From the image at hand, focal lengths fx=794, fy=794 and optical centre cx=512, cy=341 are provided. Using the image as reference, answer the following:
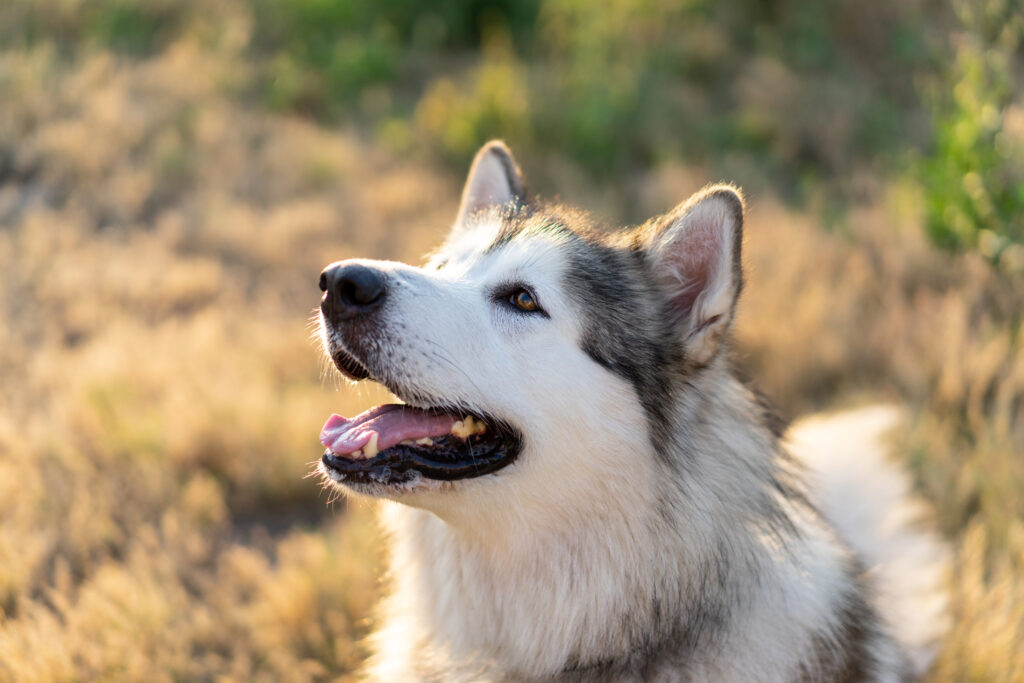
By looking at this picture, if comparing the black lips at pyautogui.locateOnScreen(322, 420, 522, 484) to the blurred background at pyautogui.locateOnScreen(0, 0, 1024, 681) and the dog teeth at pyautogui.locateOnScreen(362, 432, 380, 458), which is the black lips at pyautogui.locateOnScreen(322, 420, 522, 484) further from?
the blurred background at pyautogui.locateOnScreen(0, 0, 1024, 681)

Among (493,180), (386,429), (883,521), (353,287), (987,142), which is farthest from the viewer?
(987,142)

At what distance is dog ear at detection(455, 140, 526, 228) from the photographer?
2689mm

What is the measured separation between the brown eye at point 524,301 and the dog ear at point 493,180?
0.58 metres

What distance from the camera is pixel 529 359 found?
82.1 inches

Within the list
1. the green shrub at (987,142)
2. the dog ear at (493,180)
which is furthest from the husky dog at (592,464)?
the green shrub at (987,142)

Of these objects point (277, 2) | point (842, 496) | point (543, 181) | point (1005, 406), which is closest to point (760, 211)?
point (543, 181)

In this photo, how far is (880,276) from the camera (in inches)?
212

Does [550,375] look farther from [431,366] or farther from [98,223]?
[98,223]

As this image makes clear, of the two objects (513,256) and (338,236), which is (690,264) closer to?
(513,256)

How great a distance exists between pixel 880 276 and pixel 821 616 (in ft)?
12.7

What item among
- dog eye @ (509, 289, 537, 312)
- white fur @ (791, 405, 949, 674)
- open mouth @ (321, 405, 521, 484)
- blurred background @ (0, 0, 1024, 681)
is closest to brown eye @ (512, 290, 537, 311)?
dog eye @ (509, 289, 537, 312)

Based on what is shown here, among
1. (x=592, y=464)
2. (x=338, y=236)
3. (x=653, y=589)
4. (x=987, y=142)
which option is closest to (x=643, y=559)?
(x=653, y=589)

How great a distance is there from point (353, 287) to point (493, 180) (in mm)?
880

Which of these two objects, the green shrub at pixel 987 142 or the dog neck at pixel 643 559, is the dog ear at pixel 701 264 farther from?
the green shrub at pixel 987 142
